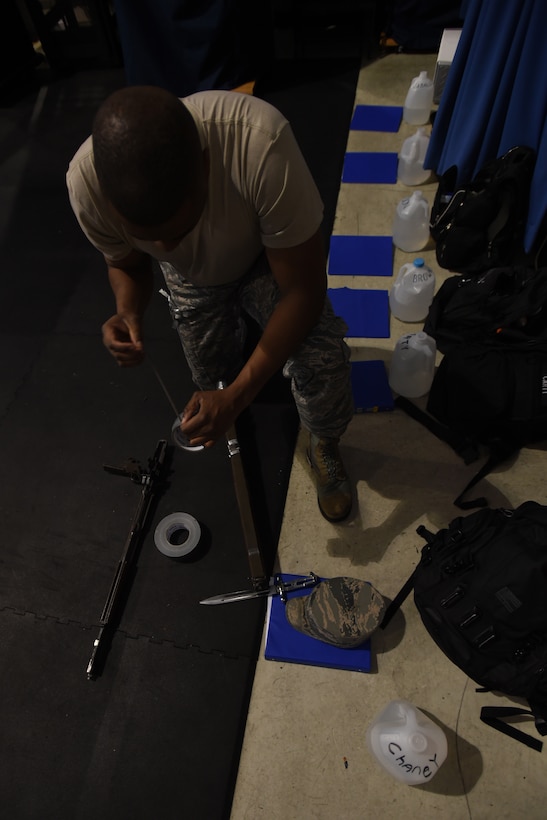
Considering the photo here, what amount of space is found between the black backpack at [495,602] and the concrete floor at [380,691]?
75mm

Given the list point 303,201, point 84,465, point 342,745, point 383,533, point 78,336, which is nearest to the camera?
point 303,201

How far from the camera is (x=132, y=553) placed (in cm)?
169

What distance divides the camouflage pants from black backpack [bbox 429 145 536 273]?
0.98 metres

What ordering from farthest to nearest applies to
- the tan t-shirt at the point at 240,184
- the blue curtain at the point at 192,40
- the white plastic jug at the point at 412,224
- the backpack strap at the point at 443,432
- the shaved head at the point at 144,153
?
the blue curtain at the point at 192,40, the white plastic jug at the point at 412,224, the backpack strap at the point at 443,432, the tan t-shirt at the point at 240,184, the shaved head at the point at 144,153

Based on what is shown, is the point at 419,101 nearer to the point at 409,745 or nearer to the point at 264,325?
the point at 264,325

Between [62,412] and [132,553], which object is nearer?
[132,553]

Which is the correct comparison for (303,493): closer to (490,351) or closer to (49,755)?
(490,351)

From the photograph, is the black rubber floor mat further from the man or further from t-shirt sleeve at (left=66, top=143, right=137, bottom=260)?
t-shirt sleeve at (left=66, top=143, right=137, bottom=260)

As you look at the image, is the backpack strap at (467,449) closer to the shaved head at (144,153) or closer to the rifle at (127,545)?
the rifle at (127,545)

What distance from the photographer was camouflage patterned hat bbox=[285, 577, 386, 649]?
1.41 m

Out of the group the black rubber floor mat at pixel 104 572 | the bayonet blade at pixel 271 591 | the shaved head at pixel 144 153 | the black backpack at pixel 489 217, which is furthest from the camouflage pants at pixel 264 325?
the black backpack at pixel 489 217

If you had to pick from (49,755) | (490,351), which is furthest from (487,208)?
(49,755)

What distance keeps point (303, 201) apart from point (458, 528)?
984mm

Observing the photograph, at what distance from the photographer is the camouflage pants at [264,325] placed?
4.81ft
